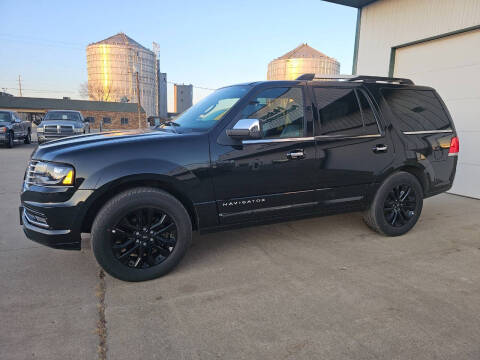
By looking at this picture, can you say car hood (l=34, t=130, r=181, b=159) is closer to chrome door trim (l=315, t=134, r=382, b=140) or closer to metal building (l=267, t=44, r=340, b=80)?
chrome door trim (l=315, t=134, r=382, b=140)

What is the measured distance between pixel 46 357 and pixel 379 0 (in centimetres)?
971

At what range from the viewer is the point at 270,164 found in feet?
10.6

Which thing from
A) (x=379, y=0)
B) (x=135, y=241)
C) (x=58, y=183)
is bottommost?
(x=135, y=241)

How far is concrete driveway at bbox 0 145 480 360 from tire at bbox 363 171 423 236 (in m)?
0.22

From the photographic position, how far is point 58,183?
8.72 ft

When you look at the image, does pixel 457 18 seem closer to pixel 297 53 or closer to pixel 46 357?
pixel 46 357

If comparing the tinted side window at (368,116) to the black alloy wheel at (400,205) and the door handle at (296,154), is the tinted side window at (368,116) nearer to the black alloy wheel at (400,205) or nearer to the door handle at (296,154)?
the black alloy wheel at (400,205)

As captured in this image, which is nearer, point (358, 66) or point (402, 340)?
point (402, 340)

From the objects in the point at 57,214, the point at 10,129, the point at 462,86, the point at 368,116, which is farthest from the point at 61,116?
the point at 462,86

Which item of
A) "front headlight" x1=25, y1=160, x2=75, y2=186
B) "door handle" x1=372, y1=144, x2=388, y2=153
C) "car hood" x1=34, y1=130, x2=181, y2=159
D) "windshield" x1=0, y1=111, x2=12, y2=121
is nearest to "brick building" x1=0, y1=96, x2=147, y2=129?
"windshield" x1=0, y1=111, x2=12, y2=121

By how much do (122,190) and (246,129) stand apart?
1224 mm

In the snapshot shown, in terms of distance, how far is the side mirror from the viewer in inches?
116

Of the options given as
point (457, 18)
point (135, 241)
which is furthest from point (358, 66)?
point (135, 241)

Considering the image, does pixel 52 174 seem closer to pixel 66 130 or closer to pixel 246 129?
pixel 246 129
